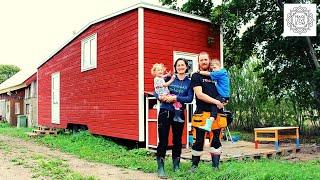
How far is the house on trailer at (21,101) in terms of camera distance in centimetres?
2473

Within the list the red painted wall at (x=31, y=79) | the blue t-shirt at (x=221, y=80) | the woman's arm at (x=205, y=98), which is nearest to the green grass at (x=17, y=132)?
the red painted wall at (x=31, y=79)

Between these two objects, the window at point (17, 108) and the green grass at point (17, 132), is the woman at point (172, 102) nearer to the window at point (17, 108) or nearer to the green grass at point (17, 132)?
the green grass at point (17, 132)

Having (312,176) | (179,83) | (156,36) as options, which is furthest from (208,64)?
(156,36)

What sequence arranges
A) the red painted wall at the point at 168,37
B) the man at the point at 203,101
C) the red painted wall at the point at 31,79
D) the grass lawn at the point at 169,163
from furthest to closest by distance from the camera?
the red painted wall at the point at 31,79 < the red painted wall at the point at 168,37 < the man at the point at 203,101 < the grass lawn at the point at 169,163

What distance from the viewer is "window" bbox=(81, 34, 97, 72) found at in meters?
13.3

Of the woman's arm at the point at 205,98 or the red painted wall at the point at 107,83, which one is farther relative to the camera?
the red painted wall at the point at 107,83

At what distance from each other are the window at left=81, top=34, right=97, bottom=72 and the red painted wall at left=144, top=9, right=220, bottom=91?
302 centimetres

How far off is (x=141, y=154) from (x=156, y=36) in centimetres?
327

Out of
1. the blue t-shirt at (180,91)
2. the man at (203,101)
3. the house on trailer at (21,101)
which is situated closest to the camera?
the man at (203,101)

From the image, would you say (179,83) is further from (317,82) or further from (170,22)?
(317,82)

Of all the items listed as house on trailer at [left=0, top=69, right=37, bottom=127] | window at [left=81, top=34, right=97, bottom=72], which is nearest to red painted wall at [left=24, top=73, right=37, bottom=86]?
house on trailer at [left=0, top=69, right=37, bottom=127]

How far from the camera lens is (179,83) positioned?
661cm

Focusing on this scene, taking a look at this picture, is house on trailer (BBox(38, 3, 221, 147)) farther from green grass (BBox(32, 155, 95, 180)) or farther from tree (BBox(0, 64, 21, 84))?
tree (BBox(0, 64, 21, 84))

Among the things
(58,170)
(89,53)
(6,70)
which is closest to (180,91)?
(58,170)
